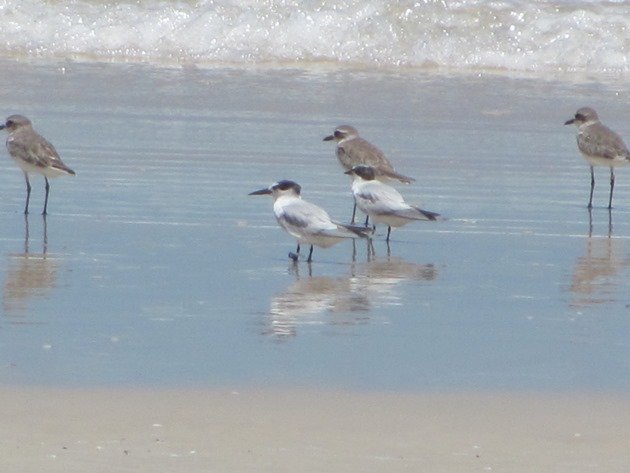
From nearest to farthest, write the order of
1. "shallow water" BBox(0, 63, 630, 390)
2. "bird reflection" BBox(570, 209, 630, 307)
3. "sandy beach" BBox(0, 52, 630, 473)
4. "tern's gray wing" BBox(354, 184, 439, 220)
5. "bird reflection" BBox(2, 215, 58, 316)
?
"sandy beach" BBox(0, 52, 630, 473), "shallow water" BBox(0, 63, 630, 390), "bird reflection" BBox(2, 215, 58, 316), "bird reflection" BBox(570, 209, 630, 307), "tern's gray wing" BBox(354, 184, 439, 220)

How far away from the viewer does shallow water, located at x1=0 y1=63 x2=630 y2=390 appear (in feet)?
19.7

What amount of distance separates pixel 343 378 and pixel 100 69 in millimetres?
12146

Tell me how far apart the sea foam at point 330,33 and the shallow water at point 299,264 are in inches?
→ 121

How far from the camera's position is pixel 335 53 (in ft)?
61.9

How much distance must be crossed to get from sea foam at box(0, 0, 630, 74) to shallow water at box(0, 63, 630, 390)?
3083 mm

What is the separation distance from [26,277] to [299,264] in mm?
1555

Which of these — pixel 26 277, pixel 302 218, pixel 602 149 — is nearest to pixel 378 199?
pixel 302 218

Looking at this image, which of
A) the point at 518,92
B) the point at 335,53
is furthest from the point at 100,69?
the point at 518,92

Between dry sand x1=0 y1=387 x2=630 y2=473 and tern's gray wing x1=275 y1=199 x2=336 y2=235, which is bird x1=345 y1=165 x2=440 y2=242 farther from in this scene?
dry sand x1=0 y1=387 x2=630 y2=473

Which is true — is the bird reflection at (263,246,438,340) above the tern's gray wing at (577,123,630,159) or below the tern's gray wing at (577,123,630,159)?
below

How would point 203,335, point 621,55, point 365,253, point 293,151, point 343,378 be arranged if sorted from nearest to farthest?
1. point 343,378
2. point 203,335
3. point 365,253
4. point 293,151
5. point 621,55

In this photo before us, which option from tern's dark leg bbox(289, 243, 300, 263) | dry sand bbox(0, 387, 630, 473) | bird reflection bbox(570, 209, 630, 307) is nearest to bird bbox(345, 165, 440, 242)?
tern's dark leg bbox(289, 243, 300, 263)

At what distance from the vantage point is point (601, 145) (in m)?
11.3

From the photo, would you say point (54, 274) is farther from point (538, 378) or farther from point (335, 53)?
point (335, 53)
